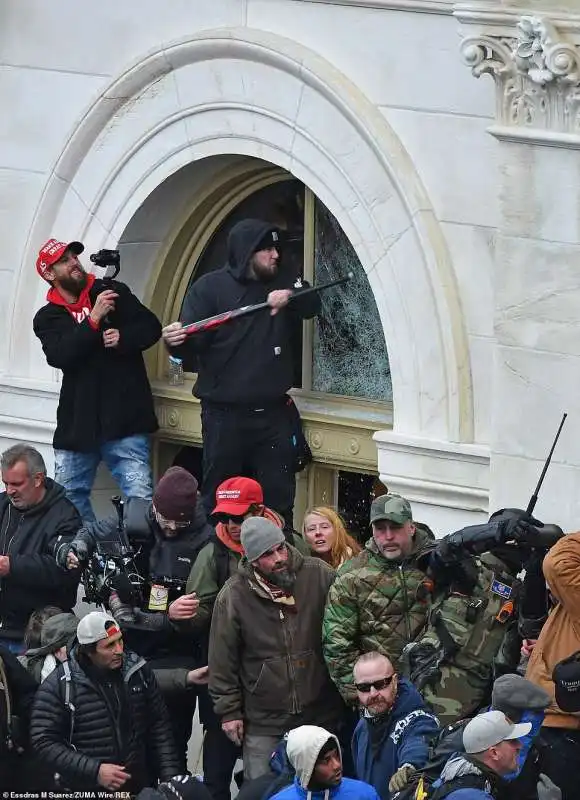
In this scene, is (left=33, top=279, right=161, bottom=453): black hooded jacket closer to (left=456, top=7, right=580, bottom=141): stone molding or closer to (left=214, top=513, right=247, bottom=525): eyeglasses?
(left=214, top=513, right=247, bottom=525): eyeglasses

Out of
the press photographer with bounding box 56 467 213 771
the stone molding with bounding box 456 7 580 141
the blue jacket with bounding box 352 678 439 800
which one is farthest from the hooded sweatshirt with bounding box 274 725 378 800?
the stone molding with bounding box 456 7 580 141

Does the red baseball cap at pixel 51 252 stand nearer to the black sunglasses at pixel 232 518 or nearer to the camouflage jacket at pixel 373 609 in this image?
the black sunglasses at pixel 232 518

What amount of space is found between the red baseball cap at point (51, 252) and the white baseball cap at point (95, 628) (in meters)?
3.41

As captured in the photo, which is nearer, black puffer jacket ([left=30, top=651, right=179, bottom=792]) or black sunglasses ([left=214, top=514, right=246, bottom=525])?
black puffer jacket ([left=30, top=651, right=179, bottom=792])

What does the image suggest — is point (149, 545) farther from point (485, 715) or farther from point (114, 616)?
point (485, 715)

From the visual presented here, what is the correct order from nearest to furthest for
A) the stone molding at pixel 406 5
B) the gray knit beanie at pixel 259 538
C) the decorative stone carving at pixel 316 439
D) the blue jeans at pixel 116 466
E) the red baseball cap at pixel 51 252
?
the gray knit beanie at pixel 259 538
the stone molding at pixel 406 5
the decorative stone carving at pixel 316 439
the red baseball cap at pixel 51 252
the blue jeans at pixel 116 466

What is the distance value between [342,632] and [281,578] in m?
0.36

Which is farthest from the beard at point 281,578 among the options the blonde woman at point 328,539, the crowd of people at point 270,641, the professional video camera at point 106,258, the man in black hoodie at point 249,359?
the professional video camera at point 106,258

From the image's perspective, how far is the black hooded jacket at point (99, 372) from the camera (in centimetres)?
1448

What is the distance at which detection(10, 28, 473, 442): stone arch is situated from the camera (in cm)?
1334

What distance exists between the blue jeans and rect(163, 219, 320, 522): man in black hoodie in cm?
70

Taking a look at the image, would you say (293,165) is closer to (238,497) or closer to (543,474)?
(238,497)

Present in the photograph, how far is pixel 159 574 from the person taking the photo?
1271cm

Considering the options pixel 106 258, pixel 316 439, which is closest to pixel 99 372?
pixel 106 258
